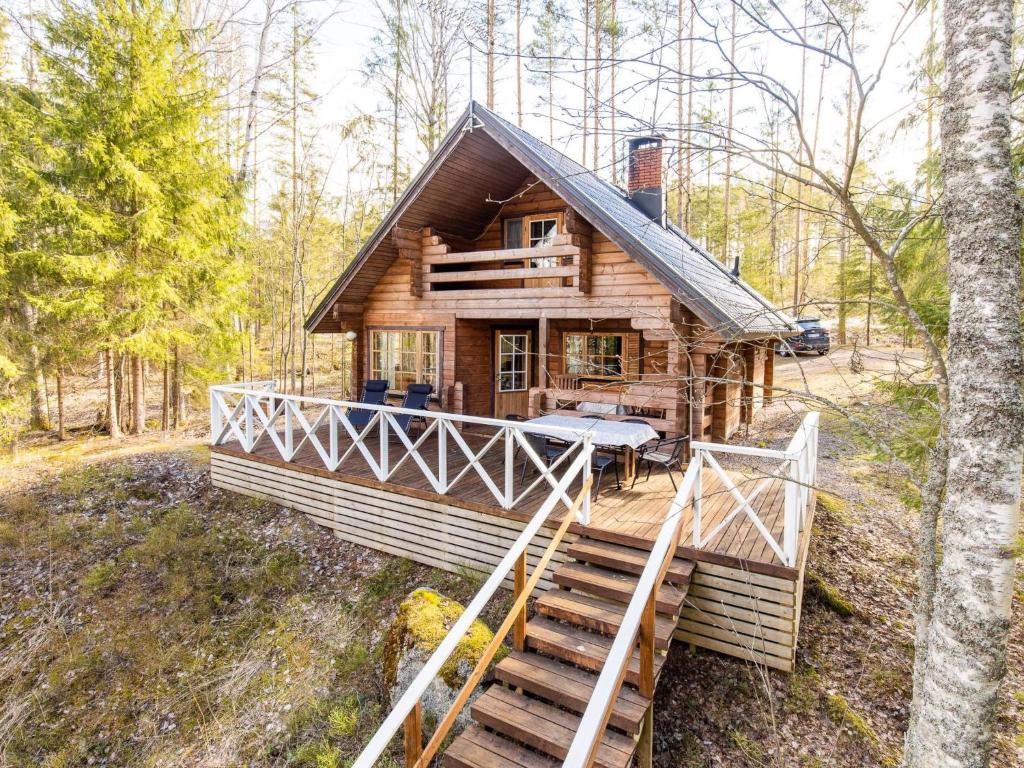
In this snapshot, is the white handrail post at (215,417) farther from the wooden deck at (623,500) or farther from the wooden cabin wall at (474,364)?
the wooden cabin wall at (474,364)

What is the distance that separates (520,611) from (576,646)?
47 centimetres

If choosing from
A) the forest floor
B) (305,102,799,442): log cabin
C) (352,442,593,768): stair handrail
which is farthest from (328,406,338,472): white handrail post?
(352,442,593,768): stair handrail

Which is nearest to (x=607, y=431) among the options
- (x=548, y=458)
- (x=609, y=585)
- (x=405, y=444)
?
(x=548, y=458)

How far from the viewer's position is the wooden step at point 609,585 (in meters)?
3.94

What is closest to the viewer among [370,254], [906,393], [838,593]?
[906,393]

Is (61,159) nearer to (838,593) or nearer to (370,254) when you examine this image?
(370,254)

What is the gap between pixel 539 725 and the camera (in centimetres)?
335

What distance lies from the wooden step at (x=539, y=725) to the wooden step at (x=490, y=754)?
5 centimetres

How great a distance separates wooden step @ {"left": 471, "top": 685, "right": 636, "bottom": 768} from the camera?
10.4 feet

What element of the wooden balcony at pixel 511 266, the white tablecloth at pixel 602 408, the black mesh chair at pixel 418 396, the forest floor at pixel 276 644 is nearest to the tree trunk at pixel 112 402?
the forest floor at pixel 276 644

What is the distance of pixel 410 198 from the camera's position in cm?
799

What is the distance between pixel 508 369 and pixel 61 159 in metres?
8.69

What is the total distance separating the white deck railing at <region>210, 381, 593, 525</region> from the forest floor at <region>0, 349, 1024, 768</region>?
1000 millimetres

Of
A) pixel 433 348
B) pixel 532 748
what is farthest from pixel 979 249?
pixel 433 348
